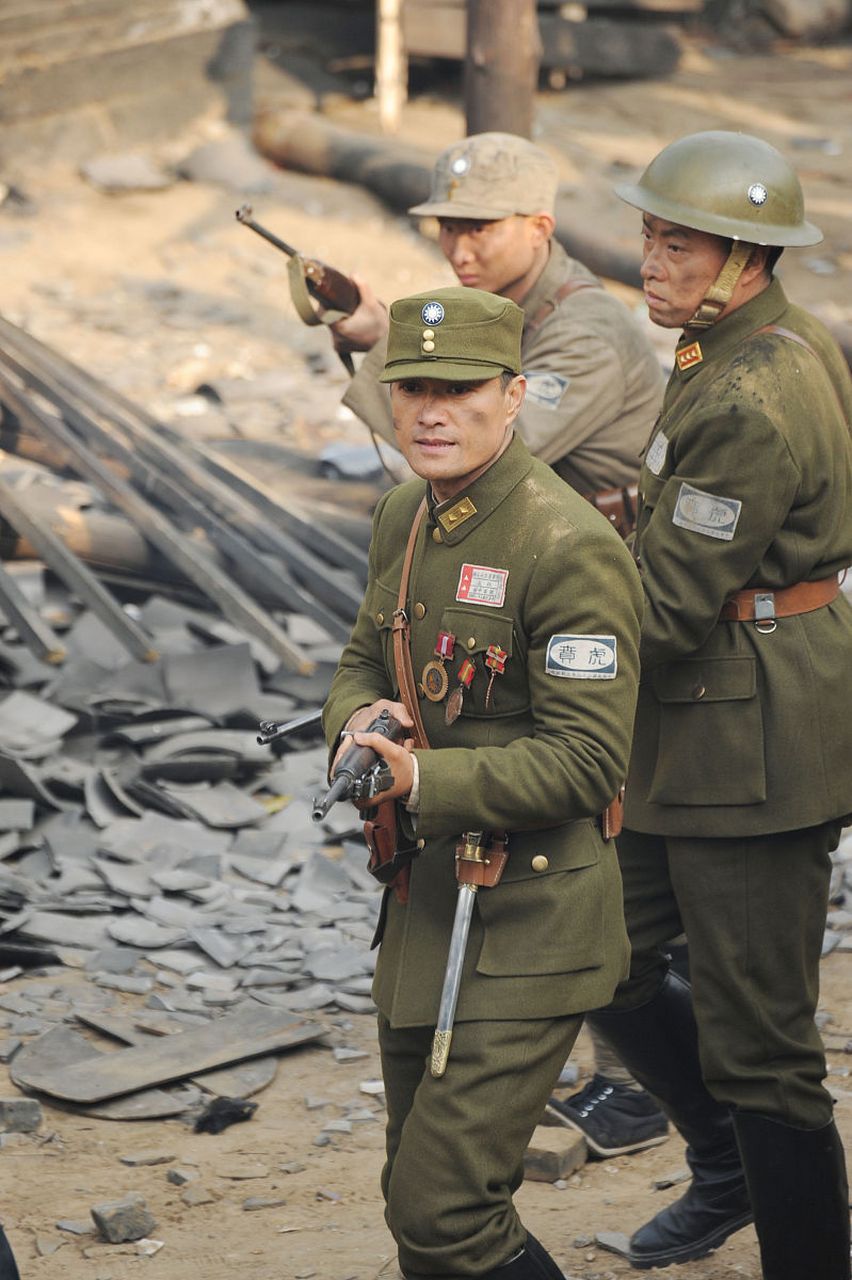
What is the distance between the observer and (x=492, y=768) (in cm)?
281

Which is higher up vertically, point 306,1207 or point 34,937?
point 306,1207

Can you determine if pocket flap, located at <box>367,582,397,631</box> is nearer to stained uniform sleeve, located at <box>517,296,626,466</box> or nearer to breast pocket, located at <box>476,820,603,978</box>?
breast pocket, located at <box>476,820,603,978</box>

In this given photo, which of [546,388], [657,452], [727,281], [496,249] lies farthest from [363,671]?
[496,249]

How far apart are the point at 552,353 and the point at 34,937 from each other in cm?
247

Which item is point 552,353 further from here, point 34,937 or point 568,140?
point 568,140

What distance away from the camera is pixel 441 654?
2.98 metres

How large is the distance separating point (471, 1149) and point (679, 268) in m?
1.76

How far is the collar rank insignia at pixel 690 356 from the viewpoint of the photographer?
11.7 ft

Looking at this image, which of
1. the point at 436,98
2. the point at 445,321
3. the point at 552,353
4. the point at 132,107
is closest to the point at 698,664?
the point at 445,321

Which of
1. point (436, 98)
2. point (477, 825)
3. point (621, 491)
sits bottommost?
point (436, 98)

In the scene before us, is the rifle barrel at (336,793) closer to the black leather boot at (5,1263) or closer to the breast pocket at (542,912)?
the breast pocket at (542,912)

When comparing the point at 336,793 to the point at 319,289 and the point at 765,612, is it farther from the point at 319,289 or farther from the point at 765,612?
the point at 319,289

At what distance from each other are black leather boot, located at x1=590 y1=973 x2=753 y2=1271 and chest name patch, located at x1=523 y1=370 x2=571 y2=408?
1.49 m

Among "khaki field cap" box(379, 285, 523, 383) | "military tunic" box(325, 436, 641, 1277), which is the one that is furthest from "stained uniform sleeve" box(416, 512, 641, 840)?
"khaki field cap" box(379, 285, 523, 383)
